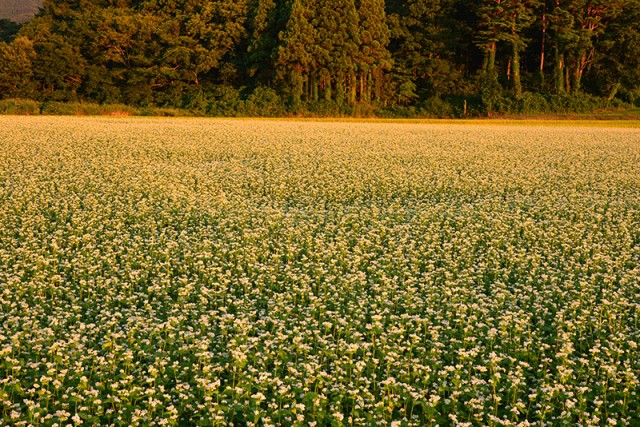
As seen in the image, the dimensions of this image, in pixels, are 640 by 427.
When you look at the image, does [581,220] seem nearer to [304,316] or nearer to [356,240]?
[356,240]

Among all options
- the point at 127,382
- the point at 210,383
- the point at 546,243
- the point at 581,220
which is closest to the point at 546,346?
the point at 210,383

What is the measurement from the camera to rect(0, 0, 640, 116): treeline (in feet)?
200

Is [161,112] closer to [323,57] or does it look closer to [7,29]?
[323,57]

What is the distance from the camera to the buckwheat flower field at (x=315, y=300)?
568cm

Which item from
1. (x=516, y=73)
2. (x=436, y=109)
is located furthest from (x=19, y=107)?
(x=516, y=73)

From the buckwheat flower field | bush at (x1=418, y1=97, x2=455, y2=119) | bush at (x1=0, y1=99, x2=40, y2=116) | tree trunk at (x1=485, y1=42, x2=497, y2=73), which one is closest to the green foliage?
bush at (x1=0, y1=99, x2=40, y2=116)

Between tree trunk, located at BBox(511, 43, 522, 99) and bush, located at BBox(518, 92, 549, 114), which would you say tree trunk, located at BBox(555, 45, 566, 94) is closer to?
tree trunk, located at BBox(511, 43, 522, 99)

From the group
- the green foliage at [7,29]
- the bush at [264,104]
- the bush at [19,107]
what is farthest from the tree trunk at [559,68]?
the green foliage at [7,29]

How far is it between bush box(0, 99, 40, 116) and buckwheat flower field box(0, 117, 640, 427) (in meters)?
Answer: 39.9

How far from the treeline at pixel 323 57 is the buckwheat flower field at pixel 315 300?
147 feet

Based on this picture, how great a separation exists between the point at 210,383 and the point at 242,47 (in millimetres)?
67270

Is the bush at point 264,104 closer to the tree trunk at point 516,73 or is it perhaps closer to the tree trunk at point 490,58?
the tree trunk at point 490,58

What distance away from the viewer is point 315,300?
8008 mm

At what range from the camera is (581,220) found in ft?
→ 45.0
